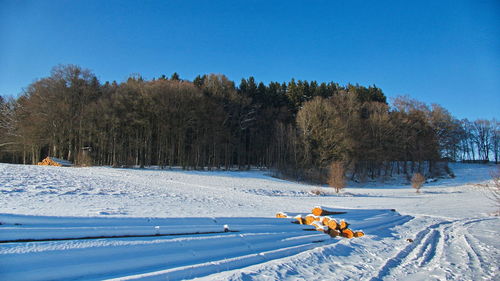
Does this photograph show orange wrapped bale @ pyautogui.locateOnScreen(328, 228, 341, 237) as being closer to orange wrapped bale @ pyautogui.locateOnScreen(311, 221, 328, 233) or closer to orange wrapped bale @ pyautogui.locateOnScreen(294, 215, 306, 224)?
orange wrapped bale @ pyautogui.locateOnScreen(311, 221, 328, 233)

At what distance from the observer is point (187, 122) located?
123ft

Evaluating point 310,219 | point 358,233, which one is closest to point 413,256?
point 358,233

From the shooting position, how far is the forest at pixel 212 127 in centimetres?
3369

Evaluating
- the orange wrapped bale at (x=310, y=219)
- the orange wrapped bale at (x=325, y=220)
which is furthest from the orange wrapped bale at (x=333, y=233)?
the orange wrapped bale at (x=310, y=219)

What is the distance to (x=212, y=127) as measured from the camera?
40.0 m

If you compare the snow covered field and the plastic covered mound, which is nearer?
the plastic covered mound

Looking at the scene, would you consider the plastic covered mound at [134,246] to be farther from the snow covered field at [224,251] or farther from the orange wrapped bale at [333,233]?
the orange wrapped bale at [333,233]

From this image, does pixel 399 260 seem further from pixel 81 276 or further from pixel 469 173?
pixel 469 173

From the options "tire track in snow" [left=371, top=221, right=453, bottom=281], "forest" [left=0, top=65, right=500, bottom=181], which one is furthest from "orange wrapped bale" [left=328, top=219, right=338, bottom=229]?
"forest" [left=0, top=65, right=500, bottom=181]

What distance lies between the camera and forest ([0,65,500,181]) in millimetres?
33688

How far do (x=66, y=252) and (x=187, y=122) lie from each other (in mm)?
33671

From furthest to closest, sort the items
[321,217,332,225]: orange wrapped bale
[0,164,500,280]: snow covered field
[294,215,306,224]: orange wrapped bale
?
[294,215,306,224]: orange wrapped bale
[321,217,332,225]: orange wrapped bale
[0,164,500,280]: snow covered field

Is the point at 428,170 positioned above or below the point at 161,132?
below

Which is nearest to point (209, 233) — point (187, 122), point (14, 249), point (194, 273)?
point (194, 273)
